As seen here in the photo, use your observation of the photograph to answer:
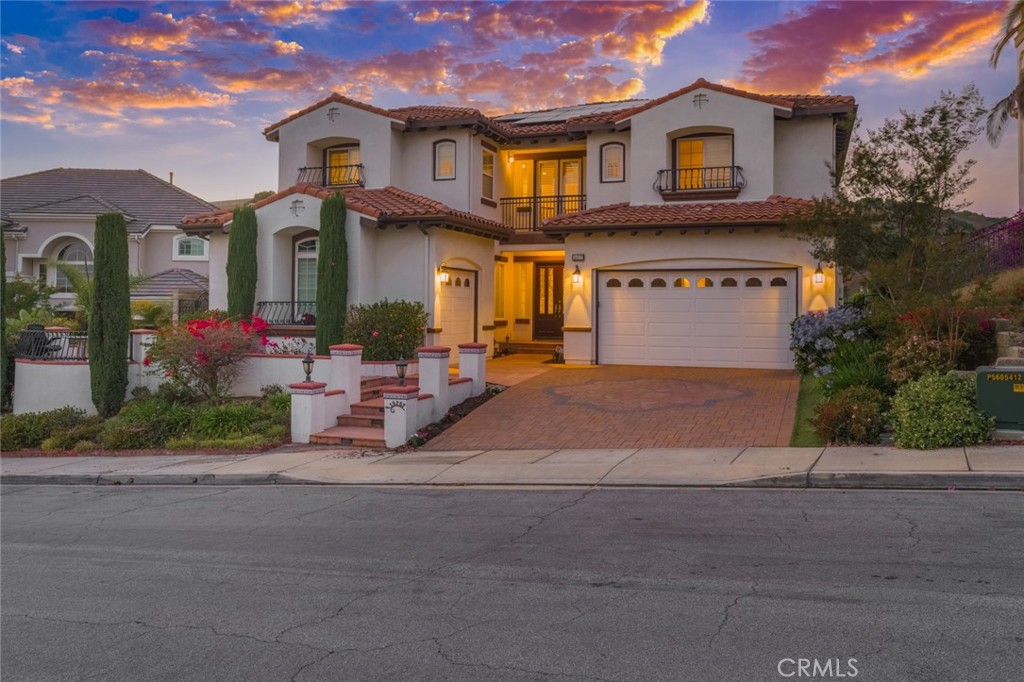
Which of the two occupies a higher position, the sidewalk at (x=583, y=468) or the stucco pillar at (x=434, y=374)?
the stucco pillar at (x=434, y=374)

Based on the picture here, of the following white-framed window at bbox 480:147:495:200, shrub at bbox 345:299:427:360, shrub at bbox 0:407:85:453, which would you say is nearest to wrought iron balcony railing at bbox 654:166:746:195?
white-framed window at bbox 480:147:495:200

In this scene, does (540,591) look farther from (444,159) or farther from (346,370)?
(444,159)

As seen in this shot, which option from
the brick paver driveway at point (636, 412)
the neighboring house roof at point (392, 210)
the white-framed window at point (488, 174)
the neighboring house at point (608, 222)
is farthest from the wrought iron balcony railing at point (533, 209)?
the brick paver driveway at point (636, 412)

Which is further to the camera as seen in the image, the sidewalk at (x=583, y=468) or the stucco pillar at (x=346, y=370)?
the stucco pillar at (x=346, y=370)

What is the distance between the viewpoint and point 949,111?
15289 millimetres

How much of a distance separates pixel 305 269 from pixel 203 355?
531 cm

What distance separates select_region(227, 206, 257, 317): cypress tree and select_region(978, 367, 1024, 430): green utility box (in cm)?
1662

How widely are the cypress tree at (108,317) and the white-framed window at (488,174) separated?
10403mm

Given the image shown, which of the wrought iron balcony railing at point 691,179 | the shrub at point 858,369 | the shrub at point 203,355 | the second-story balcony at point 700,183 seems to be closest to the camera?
the shrub at point 858,369

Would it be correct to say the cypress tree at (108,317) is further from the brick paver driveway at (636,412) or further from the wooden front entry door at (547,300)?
the wooden front entry door at (547,300)

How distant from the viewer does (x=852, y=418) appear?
12273mm

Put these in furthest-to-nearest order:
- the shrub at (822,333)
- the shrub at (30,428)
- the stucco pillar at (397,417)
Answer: the shrub at (30,428), the shrub at (822,333), the stucco pillar at (397,417)

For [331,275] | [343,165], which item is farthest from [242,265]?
[343,165]

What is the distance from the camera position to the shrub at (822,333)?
17391 mm
